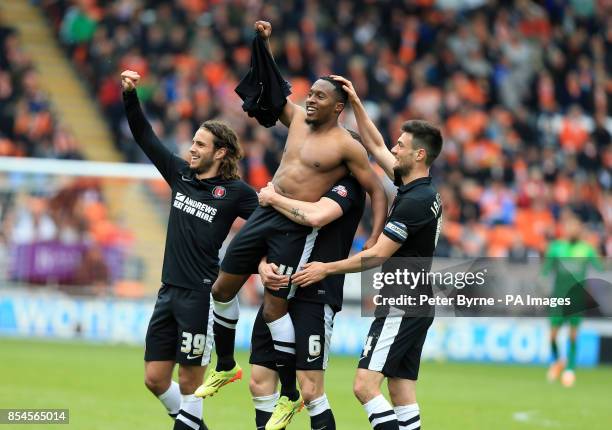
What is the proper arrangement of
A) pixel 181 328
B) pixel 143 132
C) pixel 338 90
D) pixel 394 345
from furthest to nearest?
pixel 143 132 < pixel 181 328 < pixel 338 90 < pixel 394 345

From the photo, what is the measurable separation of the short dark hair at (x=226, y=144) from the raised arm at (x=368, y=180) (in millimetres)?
914

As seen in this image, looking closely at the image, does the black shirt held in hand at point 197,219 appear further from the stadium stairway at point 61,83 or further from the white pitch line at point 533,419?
the stadium stairway at point 61,83

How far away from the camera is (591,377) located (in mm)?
18375

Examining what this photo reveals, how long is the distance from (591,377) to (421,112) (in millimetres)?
7127

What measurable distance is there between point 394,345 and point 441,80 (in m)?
16.7

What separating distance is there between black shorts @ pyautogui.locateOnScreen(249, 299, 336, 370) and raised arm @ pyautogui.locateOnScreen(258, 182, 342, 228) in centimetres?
67

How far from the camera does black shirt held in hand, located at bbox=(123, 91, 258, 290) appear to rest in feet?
29.8

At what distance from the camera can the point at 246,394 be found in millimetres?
14312

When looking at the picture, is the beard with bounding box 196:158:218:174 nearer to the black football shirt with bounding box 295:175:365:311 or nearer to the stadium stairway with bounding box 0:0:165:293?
the black football shirt with bounding box 295:175:365:311

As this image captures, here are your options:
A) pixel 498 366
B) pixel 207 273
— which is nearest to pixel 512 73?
pixel 498 366

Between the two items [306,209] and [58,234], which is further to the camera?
[58,234]

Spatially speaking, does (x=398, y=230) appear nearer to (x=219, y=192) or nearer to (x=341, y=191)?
(x=341, y=191)

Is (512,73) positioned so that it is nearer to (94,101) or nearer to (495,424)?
(94,101)

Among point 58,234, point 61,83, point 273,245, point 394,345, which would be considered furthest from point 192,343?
point 61,83
